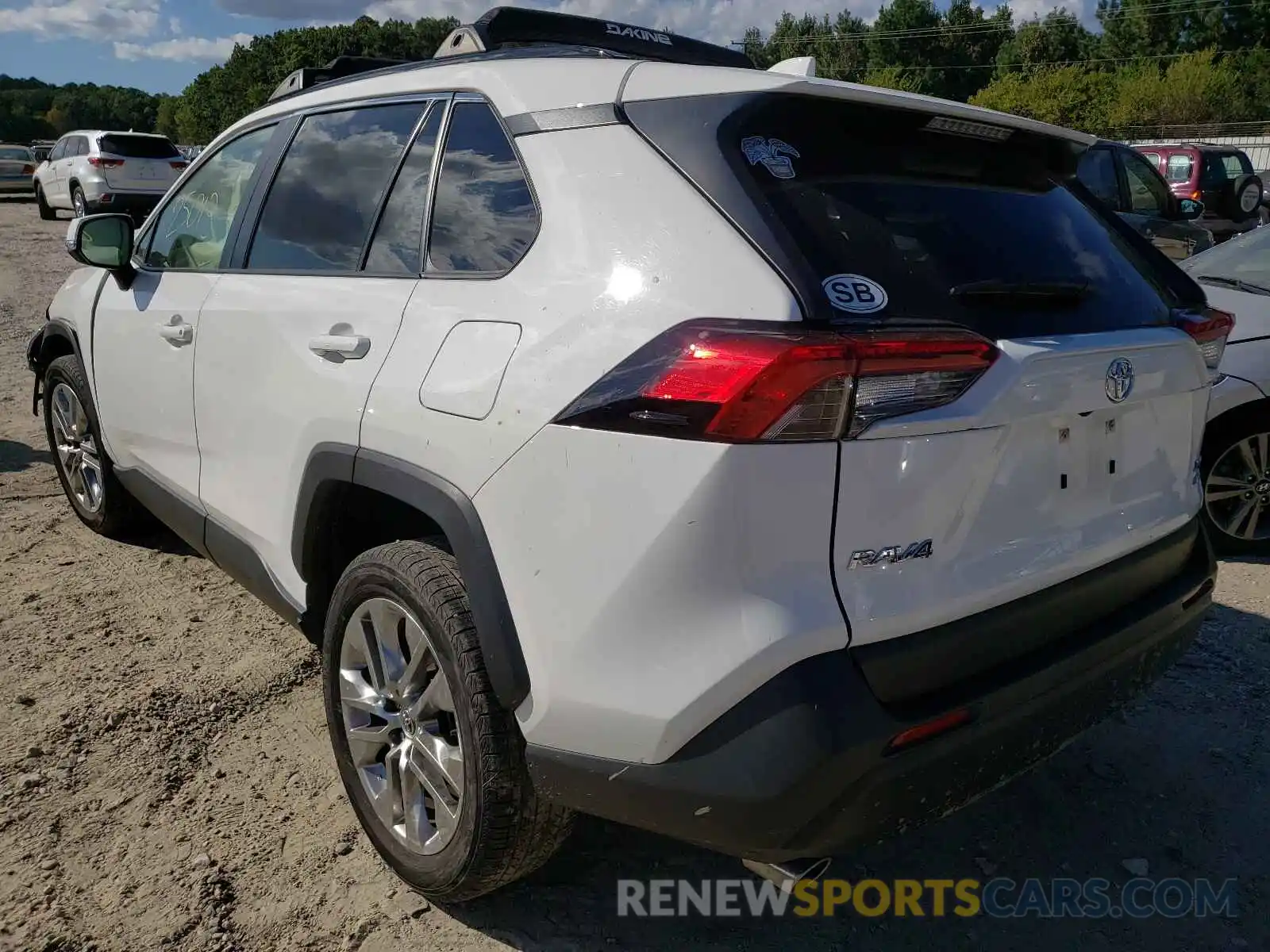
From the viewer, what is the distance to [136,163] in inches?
797

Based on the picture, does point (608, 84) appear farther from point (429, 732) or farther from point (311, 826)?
point (311, 826)

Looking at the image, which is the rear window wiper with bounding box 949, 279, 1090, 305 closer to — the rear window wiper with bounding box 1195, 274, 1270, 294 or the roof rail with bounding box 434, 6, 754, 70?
the roof rail with bounding box 434, 6, 754, 70

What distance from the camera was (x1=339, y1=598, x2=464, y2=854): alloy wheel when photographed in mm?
2244

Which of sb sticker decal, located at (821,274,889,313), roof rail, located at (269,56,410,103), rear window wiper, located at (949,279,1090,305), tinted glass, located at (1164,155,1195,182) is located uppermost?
roof rail, located at (269,56,410,103)

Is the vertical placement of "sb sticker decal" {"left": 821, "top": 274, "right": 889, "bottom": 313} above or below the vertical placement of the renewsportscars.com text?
above

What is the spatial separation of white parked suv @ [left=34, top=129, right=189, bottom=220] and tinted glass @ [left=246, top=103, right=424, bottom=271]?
18604mm

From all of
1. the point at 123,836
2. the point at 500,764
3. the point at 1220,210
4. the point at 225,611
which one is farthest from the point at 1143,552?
the point at 1220,210

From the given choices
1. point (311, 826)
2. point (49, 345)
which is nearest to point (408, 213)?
point (311, 826)

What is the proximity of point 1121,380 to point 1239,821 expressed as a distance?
4.72 ft

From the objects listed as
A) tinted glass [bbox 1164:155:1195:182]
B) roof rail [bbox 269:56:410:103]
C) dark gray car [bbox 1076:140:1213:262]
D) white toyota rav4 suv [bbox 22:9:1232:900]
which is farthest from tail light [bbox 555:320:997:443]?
tinted glass [bbox 1164:155:1195:182]

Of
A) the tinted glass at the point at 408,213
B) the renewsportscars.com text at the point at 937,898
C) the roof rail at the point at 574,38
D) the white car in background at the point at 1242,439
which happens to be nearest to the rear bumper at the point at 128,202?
the roof rail at the point at 574,38

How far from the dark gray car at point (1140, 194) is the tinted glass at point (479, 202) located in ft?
26.8

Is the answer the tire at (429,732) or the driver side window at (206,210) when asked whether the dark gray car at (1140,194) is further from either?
the tire at (429,732)

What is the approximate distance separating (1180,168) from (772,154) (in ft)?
54.2
